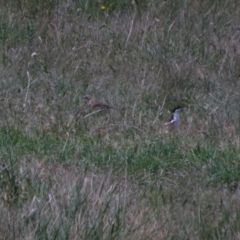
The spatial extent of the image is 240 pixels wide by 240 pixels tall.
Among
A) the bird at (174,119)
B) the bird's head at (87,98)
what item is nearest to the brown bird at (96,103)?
the bird's head at (87,98)

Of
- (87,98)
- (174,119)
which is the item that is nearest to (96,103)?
(87,98)

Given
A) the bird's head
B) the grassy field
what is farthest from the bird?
the bird's head

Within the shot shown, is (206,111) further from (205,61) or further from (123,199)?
(123,199)

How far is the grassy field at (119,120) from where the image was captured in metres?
4.63

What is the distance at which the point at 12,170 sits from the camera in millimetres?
5004

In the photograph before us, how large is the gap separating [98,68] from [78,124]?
1327 millimetres

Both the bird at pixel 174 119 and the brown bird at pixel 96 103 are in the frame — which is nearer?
the bird at pixel 174 119

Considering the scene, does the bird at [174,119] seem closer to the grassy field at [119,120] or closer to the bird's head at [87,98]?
the grassy field at [119,120]

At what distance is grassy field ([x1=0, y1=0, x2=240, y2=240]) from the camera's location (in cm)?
463

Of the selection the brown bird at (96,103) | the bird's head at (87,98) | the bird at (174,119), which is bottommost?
the bird's head at (87,98)

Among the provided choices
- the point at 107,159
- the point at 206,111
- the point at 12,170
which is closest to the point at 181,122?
the point at 206,111

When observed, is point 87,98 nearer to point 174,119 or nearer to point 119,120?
point 119,120

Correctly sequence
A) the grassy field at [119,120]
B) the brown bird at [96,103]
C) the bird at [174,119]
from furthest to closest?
the brown bird at [96,103] → the bird at [174,119] → the grassy field at [119,120]

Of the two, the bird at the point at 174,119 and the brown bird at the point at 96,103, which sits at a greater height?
the bird at the point at 174,119
